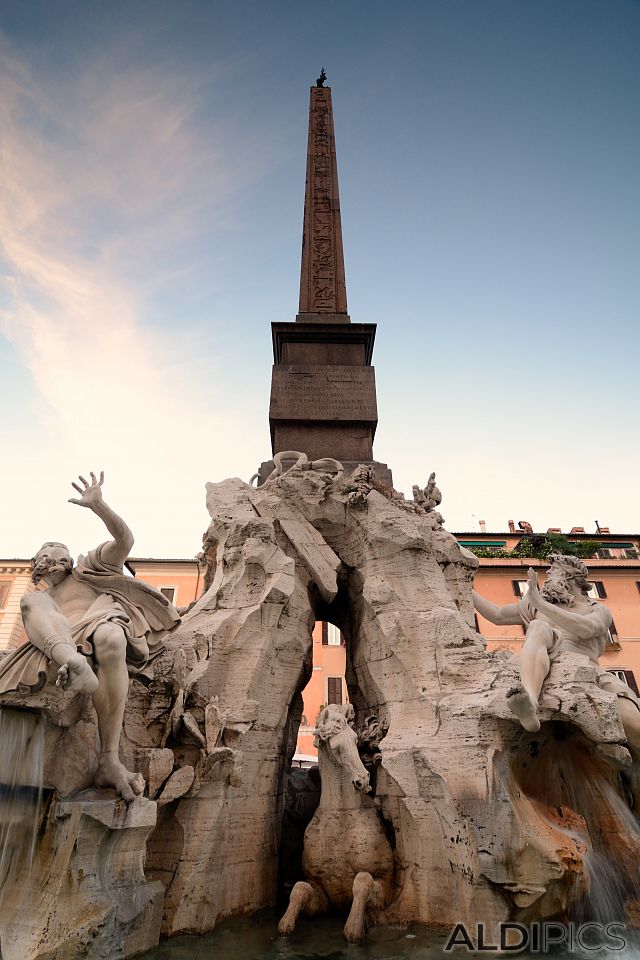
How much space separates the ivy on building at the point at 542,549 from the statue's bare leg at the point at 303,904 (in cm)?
1523

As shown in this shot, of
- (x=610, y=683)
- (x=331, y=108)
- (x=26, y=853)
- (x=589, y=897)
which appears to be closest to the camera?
(x=26, y=853)

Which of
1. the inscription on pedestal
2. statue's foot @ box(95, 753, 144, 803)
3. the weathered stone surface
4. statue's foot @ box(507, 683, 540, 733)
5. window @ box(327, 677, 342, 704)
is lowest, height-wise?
the weathered stone surface

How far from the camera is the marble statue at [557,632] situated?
143 inches

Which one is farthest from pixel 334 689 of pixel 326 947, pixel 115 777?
pixel 115 777

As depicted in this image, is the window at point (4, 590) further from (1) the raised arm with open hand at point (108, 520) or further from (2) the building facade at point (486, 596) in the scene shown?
(1) the raised arm with open hand at point (108, 520)

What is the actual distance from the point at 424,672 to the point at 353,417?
125 inches

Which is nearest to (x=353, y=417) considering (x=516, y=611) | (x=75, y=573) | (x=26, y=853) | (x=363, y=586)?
(x=363, y=586)

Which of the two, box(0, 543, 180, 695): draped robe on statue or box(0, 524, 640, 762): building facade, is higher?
box(0, 524, 640, 762): building facade

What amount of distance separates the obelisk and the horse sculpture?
285 cm

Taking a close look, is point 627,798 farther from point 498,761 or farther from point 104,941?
point 104,941

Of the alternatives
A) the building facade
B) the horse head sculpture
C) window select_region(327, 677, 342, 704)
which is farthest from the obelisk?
window select_region(327, 677, 342, 704)

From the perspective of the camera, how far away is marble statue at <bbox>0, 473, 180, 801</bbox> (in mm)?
2977

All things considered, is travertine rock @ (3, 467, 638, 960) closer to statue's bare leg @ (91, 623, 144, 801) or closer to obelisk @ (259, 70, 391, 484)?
statue's bare leg @ (91, 623, 144, 801)

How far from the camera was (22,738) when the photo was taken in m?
2.97
